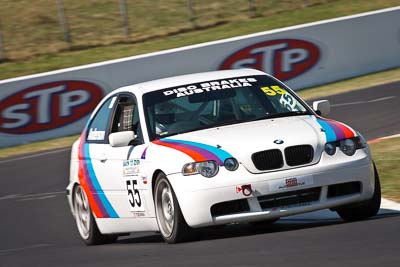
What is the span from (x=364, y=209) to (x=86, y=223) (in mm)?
2876

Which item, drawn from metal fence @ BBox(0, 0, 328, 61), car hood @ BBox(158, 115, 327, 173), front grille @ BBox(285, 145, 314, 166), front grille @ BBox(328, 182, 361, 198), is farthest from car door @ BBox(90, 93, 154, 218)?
metal fence @ BBox(0, 0, 328, 61)

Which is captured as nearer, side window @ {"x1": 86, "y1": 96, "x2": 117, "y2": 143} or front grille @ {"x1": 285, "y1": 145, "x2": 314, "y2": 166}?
front grille @ {"x1": 285, "y1": 145, "x2": 314, "y2": 166}

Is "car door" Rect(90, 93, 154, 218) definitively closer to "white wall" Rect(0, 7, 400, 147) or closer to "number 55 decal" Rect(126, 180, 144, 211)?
"number 55 decal" Rect(126, 180, 144, 211)

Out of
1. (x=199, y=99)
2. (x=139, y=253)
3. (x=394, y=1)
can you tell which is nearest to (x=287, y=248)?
(x=139, y=253)

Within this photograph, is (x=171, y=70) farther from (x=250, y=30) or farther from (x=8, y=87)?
(x=250, y=30)

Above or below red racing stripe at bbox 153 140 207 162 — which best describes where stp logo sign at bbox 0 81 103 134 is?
below

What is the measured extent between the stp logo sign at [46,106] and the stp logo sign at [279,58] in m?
3.24

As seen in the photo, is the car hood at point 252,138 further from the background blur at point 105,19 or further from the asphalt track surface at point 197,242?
the background blur at point 105,19

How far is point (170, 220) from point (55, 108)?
13.7m

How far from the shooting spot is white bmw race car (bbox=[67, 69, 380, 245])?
845 cm

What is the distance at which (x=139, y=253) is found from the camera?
845 centimetres

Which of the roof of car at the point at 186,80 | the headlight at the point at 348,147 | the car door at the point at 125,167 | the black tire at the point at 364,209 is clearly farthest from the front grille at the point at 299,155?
the roof of car at the point at 186,80

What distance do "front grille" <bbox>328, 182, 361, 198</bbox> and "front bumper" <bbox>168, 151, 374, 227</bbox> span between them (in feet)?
0.15

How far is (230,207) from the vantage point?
855 cm
